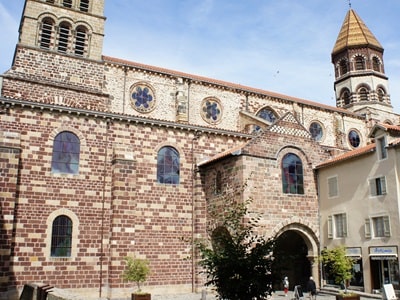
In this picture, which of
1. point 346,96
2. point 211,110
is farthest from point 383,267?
point 346,96

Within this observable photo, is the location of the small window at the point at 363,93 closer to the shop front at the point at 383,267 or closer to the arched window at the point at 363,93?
the arched window at the point at 363,93

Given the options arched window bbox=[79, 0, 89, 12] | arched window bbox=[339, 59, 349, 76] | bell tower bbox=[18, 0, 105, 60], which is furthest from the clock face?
arched window bbox=[339, 59, 349, 76]

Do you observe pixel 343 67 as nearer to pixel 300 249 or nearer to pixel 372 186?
pixel 300 249

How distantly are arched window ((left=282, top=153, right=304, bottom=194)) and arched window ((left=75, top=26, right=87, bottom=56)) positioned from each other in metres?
14.3

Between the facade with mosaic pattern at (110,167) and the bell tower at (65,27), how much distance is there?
7 cm

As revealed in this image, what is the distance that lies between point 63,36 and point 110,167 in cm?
991

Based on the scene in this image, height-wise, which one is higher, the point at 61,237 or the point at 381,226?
the point at 381,226

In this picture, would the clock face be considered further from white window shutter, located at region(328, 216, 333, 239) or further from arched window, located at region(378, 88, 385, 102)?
arched window, located at region(378, 88, 385, 102)

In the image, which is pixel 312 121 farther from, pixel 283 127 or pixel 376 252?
pixel 376 252

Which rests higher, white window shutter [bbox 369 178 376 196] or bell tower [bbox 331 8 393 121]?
bell tower [bbox 331 8 393 121]

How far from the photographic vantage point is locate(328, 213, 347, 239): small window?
22.0 m

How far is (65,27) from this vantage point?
25.6 m

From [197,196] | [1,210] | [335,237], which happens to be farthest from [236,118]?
[1,210]

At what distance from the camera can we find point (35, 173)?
63.6ft
